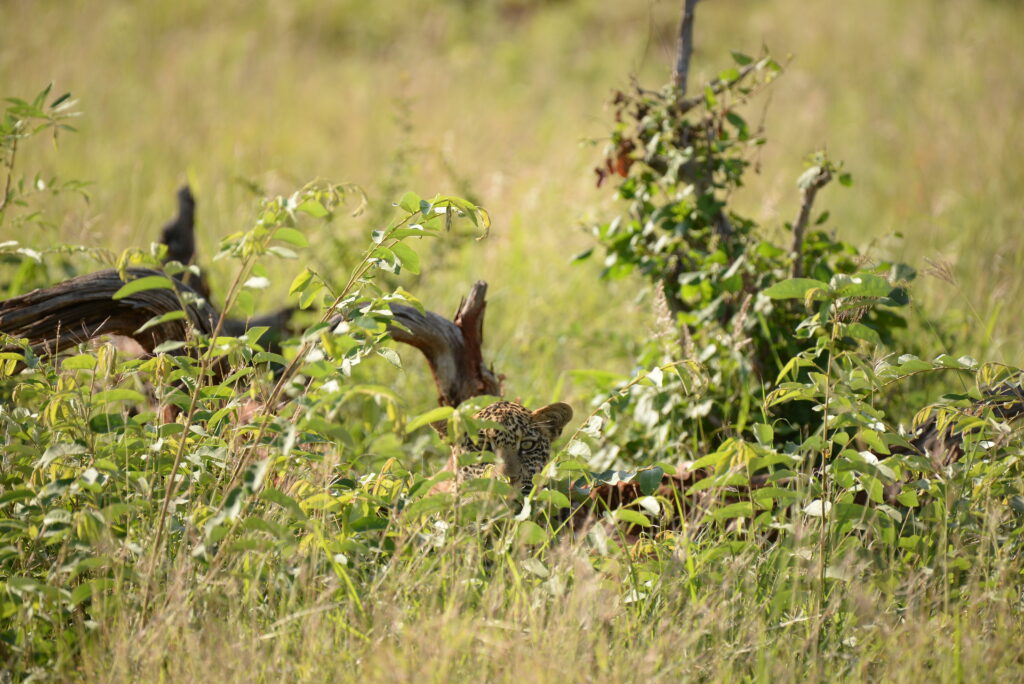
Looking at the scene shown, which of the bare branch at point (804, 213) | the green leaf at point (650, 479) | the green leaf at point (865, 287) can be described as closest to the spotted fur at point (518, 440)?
the green leaf at point (650, 479)

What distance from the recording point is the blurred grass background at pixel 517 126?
5352 mm

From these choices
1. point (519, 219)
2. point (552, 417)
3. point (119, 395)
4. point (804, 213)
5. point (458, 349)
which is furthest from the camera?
point (519, 219)

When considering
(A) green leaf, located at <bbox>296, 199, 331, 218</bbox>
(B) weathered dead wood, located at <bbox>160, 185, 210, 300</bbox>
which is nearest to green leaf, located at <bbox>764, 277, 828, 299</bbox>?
(A) green leaf, located at <bbox>296, 199, 331, 218</bbox>

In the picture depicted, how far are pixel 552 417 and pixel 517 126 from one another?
21.7 feet

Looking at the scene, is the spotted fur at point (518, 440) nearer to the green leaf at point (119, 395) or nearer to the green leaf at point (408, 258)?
the green leaf at point (408, 258)

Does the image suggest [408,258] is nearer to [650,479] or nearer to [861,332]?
[650,479]

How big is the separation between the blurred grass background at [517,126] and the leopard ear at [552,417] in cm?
111

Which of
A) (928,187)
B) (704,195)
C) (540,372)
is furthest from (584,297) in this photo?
(928,187)

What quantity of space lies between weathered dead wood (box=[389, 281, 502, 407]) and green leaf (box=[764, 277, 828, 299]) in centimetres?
141

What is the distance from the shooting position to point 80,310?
3123mm

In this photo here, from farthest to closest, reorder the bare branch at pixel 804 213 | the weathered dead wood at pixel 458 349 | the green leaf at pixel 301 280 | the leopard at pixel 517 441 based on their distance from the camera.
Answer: the bare branch at pixel 804 213
the weathered dead wood at pixel 458 349
the leopard at pixel 517 441
the green leaf at pixel 301 280

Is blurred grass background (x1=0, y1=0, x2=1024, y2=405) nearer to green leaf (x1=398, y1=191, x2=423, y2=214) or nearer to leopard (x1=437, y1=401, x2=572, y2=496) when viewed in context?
leopard (x1=437, y1=401, x2=572, y2=496)

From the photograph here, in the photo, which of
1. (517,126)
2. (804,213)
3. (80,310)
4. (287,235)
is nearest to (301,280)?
(287,235)

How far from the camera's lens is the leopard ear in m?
2.97
